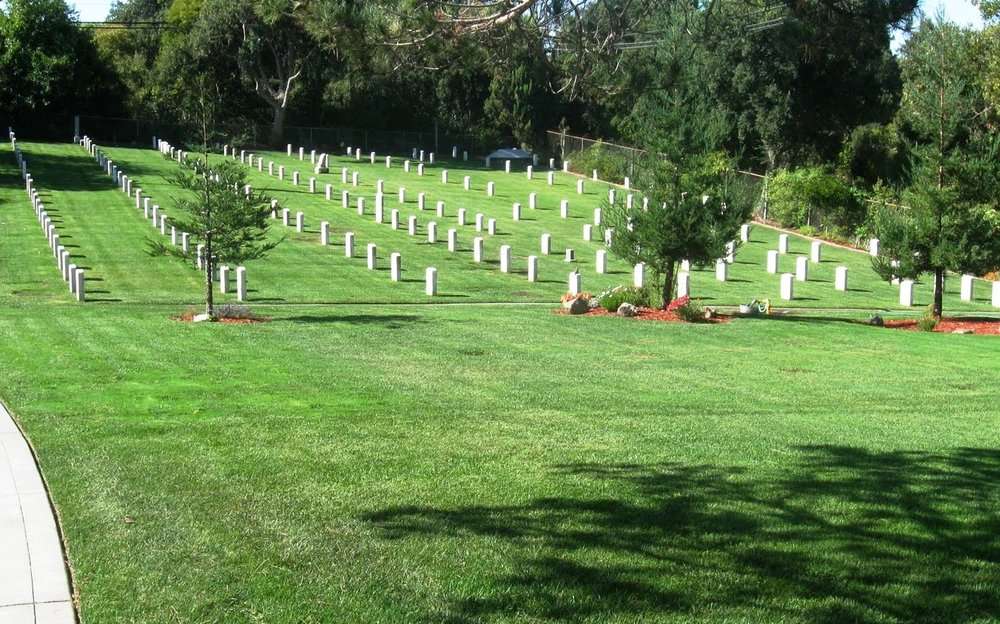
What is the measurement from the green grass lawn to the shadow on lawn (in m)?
0.02

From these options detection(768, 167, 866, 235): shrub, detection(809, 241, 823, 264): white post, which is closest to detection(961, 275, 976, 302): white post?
detection(809, 241, 823, 264): white post

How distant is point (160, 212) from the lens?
38031 millimetres

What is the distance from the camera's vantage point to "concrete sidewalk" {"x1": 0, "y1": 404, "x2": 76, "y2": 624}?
6438 millimetres

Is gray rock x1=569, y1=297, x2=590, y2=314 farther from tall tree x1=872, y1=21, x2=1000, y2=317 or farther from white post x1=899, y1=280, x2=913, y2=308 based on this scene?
white post x1=899, y1=280, x2=913, y2=308

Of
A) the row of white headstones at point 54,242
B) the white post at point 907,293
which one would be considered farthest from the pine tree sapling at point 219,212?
the white post at point 907,293

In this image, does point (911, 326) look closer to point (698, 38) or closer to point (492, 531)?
point (698, 38)

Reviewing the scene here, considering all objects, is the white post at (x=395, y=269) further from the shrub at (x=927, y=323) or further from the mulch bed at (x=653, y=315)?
the shrub at (x=927, y=323)

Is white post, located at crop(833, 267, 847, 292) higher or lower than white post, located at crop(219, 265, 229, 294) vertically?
higher

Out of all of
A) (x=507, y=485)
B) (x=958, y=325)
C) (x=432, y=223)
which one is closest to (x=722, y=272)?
(x=958, y=325)

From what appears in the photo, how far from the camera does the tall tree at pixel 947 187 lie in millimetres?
23406

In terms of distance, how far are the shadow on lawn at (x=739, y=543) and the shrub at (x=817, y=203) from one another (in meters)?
36.0

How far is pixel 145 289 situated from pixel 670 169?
481 inches

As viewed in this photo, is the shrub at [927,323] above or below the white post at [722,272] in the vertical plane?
below

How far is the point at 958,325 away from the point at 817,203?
21.5 metres
